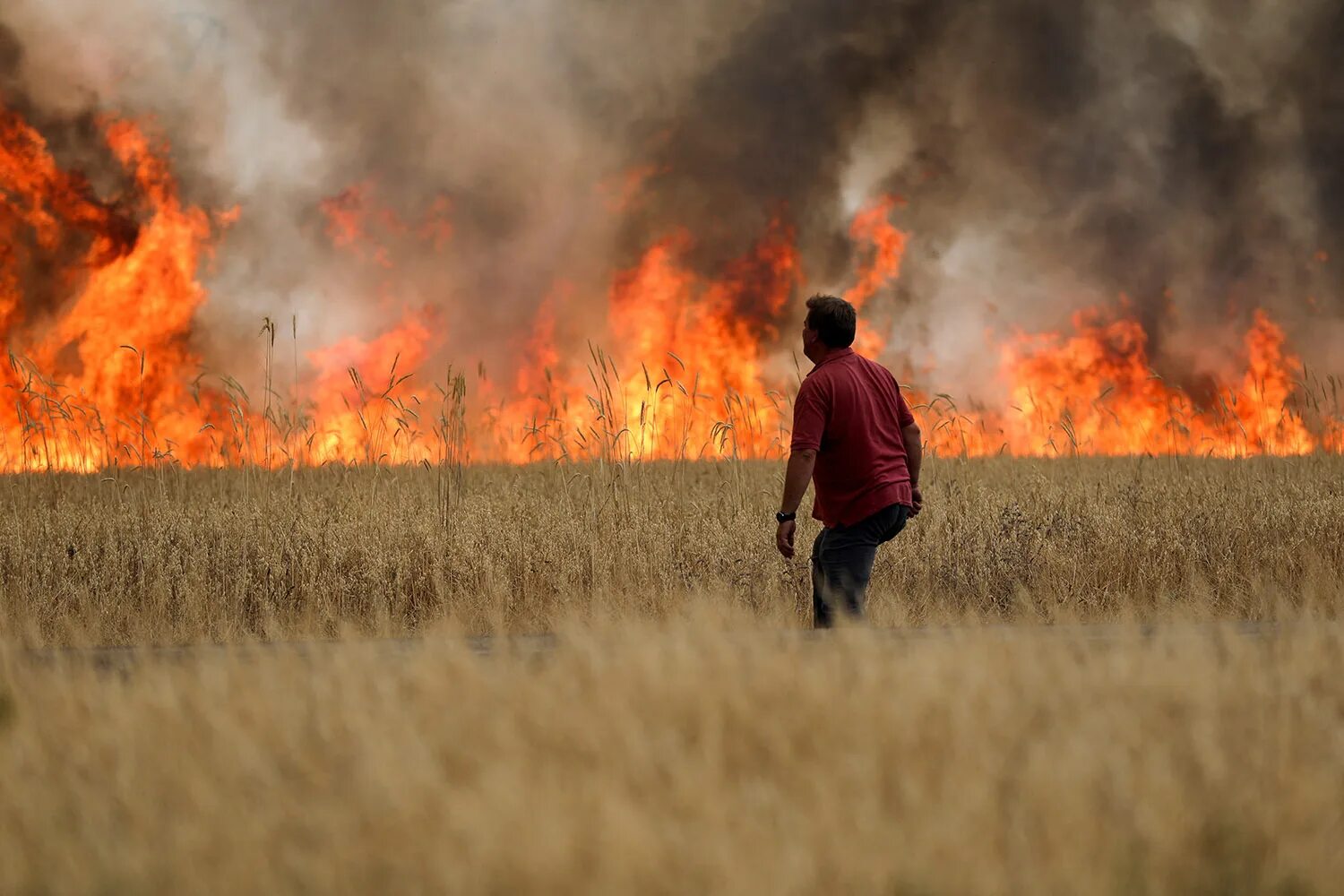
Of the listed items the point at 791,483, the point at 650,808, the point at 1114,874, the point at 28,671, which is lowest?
the point at 1114,874

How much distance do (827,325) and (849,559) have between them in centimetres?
96

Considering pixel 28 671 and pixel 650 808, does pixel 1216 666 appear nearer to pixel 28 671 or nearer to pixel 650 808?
pixel 650 808

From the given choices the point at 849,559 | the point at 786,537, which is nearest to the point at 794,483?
the point at 786,537

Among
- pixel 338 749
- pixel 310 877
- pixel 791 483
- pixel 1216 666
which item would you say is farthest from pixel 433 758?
pixel 791 483

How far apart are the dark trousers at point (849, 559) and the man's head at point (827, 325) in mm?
716

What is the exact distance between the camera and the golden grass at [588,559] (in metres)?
6.36

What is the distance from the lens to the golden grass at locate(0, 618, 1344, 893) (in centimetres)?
215

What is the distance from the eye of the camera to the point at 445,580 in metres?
6.75

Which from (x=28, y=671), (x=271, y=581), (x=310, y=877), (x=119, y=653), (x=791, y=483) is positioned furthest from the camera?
(x=271, y=581)

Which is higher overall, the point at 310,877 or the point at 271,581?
the point at 271,581

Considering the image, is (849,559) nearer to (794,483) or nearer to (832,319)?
(794,483)

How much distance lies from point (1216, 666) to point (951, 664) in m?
0.71

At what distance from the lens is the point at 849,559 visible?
191 inches

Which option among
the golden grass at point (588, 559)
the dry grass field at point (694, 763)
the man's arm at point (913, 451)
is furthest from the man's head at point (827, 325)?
the dry grass field at point (694, 763)
